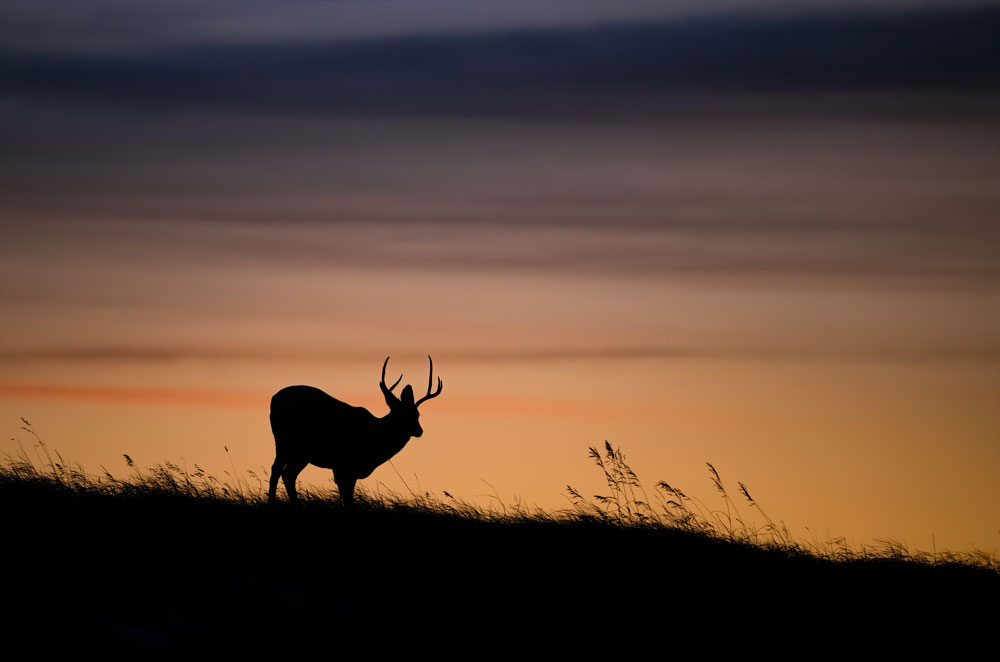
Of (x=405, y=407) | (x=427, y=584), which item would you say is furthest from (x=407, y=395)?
(x=427, y=584)

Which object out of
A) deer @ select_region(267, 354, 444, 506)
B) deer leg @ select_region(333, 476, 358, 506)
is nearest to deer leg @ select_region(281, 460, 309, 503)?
deer @ select_region(267, 354, 444, 506)

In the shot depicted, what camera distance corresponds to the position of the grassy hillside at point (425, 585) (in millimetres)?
9320

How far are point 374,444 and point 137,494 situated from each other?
12.0ft

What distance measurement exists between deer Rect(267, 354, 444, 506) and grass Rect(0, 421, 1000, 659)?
3.38 ft

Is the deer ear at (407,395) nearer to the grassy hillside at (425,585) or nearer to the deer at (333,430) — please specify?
the deer at (333,430)

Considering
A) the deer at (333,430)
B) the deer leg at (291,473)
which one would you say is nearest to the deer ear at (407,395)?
the deer at (333,430)

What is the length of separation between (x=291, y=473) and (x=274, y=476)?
1.22 ft

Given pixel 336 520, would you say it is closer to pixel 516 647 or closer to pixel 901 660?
pixel 516 647

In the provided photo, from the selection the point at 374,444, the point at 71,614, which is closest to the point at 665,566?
the point at 374,444

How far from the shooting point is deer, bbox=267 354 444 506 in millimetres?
15414

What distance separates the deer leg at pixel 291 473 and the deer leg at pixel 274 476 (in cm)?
10

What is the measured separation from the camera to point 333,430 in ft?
51.3

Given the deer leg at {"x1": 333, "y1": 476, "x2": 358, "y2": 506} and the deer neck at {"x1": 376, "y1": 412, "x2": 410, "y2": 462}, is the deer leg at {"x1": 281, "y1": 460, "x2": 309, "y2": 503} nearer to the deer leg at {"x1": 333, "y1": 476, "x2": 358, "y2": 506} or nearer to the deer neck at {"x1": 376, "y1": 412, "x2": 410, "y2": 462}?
the deer leg at {"x1": 333, "y1": 476, "x2": 358, "y2": 506}

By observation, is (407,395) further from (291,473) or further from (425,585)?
(425,585)
